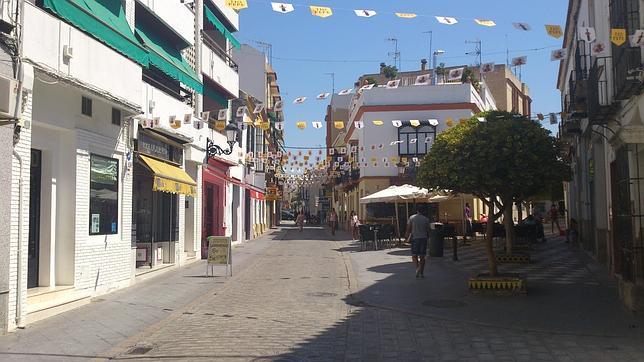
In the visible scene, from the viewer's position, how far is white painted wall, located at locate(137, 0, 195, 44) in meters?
15.3

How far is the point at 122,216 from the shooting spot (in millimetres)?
12617

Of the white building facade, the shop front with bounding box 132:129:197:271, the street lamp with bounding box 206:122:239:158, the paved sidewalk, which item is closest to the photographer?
the paved sidewalk

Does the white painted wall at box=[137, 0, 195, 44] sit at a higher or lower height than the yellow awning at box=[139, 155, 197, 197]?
higher

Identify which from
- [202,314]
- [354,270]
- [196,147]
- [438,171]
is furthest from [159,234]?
[438,171]

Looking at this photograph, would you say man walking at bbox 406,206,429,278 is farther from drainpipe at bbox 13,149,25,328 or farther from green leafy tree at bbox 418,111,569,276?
drainpipe at bbox 13,149,25,328

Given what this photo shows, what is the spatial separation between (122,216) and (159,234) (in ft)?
13.6

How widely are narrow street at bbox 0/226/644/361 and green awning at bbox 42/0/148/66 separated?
4.74 meters

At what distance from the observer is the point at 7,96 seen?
7.73 meters

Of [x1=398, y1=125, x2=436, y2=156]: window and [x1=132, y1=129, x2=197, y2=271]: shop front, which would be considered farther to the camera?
[x1=398, y1=125, x2=436, y2=156]: window

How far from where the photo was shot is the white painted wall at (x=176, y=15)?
15.3 meters

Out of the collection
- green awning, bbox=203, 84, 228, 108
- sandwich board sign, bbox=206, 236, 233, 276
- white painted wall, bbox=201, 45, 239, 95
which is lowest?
sandwich board sign, bbox=206, 236, 233, 276

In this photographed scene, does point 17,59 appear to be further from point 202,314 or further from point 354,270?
point 354,270

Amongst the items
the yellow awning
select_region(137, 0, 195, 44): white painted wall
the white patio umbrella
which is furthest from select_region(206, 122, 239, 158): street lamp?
the white patio umbrella

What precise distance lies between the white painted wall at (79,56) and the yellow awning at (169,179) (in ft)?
6.26
